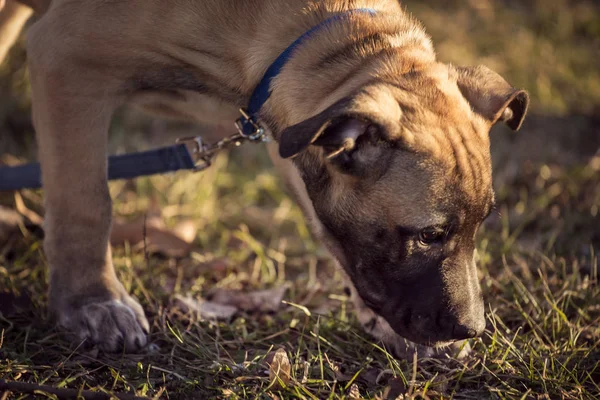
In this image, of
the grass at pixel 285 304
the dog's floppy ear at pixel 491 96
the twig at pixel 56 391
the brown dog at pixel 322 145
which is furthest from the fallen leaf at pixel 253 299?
the dog's floppy ear at pixel 491 96

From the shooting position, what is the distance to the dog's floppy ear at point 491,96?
9.78 ft

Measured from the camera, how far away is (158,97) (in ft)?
10.9

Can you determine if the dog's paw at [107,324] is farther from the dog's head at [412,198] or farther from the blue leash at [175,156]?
the dog's head at [412,198]

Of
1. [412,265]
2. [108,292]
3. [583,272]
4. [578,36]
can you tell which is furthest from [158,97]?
[578,36]

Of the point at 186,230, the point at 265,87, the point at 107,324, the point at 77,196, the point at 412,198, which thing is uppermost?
the point at 265,87

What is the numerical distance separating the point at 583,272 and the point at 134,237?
2696 millimetres

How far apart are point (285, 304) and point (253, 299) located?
0.18 metres

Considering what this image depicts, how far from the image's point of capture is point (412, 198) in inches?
104

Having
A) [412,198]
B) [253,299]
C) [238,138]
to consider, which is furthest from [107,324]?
[412,198]

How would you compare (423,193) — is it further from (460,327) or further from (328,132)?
(460,327)

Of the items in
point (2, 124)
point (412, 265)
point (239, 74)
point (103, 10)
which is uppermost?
point (103, 10)

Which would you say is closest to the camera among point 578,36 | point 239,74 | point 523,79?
point 239,74

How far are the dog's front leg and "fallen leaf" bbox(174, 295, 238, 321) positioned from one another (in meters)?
0.29

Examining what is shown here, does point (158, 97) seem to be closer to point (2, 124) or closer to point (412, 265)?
point (412, 265)
